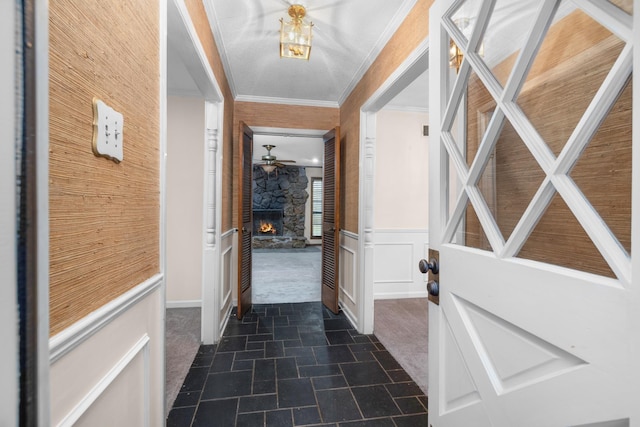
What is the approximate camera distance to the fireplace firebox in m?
9.70

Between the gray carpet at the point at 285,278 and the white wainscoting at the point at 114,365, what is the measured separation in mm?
2539

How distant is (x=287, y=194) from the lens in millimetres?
9641

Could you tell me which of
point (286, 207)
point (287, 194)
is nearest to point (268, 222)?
point (286, 207)

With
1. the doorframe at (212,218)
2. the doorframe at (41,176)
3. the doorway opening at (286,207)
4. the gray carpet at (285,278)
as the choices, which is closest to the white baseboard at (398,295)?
the gray carpet at (285,278)

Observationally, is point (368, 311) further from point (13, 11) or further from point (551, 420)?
point (13, 11)

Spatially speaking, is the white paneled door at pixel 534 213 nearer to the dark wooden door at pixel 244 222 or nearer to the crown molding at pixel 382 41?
the crown molding at pixel 382 41

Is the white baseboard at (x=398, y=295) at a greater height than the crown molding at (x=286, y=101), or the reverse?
the crown molding at (x=286, y=101)

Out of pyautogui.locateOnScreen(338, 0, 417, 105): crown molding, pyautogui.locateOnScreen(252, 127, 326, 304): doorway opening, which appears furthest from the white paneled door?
pyautogui.locateOnScreen(252, 127, 326, 304): doorway opening

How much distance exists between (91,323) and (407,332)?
2.64m

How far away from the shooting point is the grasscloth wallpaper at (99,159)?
24.9 inches

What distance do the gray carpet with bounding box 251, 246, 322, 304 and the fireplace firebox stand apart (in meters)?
2.01

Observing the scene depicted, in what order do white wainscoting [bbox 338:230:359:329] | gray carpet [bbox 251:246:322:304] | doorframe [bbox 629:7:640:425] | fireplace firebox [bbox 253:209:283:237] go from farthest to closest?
fireplace firebox [bbox 253:209:283:237] → gray carpet [bbox 251:246:322:304] → white wainscoting [bbox 338:230:359:329] → doorframe [bbox 629:7:640:425]

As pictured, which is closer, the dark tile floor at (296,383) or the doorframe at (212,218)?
the dark tile floor at (296,383)

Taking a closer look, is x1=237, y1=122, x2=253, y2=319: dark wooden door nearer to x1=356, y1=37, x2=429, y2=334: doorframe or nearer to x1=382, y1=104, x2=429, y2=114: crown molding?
x1=356, y1=37, x2=429, y2=334: doorframe
